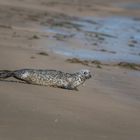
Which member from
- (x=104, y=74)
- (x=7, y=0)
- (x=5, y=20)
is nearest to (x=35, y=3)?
(x=7, y=0)

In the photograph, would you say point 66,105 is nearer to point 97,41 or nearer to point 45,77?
point 45,77

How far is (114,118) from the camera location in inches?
313

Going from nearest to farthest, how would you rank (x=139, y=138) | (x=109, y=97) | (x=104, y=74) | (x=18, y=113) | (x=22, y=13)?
(x=139, y=138)
(x=18, y=113)
(x=109, y=97)
(x=104, y=74)
(x=22, y=13)

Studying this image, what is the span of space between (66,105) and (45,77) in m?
1.29

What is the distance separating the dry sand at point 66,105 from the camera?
6984 millimetres

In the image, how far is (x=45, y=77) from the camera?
960 centimetres

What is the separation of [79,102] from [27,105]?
3.19 feet

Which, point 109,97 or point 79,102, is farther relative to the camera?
point 109,97

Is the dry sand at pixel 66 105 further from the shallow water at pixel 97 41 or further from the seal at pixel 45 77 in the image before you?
the shallow water at pixel 97 41

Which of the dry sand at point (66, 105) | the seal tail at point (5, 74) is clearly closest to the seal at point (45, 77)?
the seal tail at point (5, 74)

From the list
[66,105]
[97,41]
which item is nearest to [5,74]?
[66,105]

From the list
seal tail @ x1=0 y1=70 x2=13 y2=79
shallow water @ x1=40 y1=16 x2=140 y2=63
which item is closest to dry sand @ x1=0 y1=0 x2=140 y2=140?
seal tail @ x1=0 y1=70 x2=13 y2=79

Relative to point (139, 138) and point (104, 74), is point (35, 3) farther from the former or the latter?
point (139, 138)

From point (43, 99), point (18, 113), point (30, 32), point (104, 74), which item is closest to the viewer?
point (18, 113)
